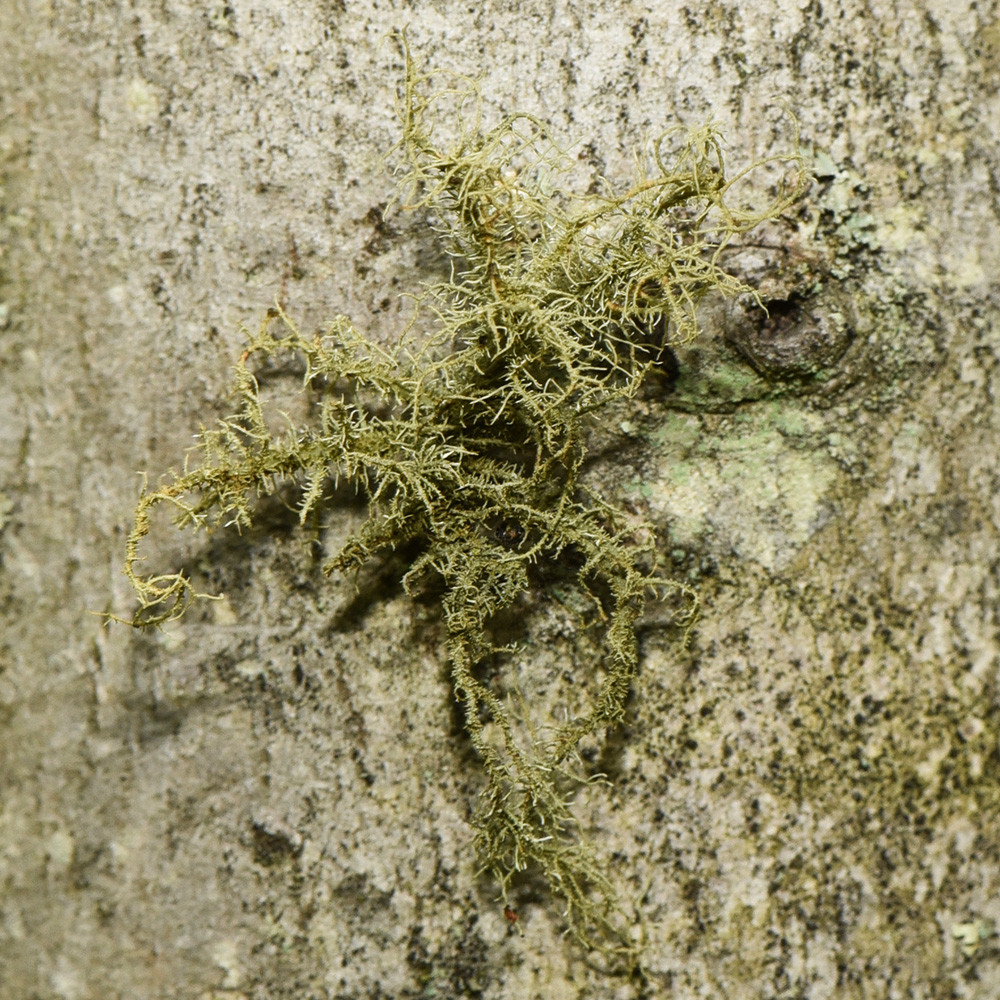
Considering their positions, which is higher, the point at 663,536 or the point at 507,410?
the point at 507,410

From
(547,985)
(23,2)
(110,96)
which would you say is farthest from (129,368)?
(547,985)

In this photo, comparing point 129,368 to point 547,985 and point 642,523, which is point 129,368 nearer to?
point 642,523

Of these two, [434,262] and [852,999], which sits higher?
[434,262]

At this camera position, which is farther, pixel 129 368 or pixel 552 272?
pixel 129 368

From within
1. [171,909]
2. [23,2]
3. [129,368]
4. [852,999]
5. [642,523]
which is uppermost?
[23,2]
